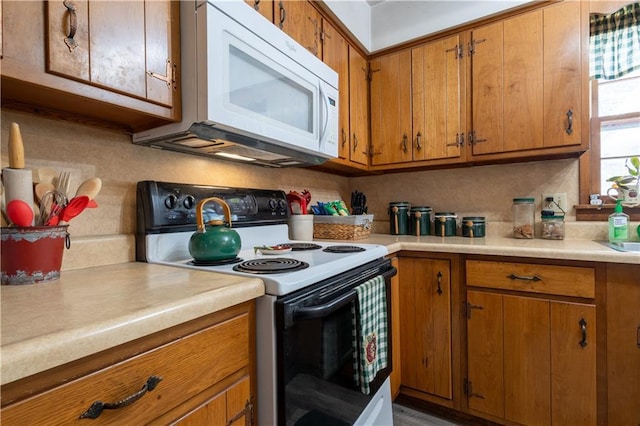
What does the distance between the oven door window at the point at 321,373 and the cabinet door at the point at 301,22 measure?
1.23m

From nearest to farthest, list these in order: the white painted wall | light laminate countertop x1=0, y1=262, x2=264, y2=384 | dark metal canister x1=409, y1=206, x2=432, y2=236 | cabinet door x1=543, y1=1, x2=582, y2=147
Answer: light laminate countertop x1=0, y1=262, x2=264, y2=384
cabinet door x1=543, y1=1, x2=582, y2=147
the white painted wall
dark metal canister x1=409, y1=206, x2=432, y2=236

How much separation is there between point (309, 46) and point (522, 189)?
5.10 ft

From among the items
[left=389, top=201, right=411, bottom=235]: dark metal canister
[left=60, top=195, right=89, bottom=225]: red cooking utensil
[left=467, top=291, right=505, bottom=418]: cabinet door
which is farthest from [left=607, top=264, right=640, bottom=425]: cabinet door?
[left=60, top=195, right=89, bottom=225]: red cooking utensil

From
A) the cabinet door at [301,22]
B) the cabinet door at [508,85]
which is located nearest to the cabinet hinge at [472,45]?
the cabinet door at [508,85]

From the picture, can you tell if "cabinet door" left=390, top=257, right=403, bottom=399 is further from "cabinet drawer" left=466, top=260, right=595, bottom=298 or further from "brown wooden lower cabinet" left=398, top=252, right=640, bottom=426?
"cabinet drawer" left=466, top=260, right=595, bottom=298

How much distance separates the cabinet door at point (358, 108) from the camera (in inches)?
76.7

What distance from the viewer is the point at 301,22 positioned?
4.86 feet

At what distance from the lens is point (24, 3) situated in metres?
0.66

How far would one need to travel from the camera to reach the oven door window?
79 cm

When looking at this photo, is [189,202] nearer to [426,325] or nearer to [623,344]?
[426,325]

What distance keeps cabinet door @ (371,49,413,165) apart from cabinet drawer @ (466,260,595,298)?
85 cm

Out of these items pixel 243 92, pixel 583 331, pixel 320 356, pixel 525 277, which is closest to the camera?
pixel 320 356

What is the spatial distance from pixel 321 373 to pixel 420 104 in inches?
67.3

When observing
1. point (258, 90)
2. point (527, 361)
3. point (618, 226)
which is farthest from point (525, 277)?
point (258, 90)
